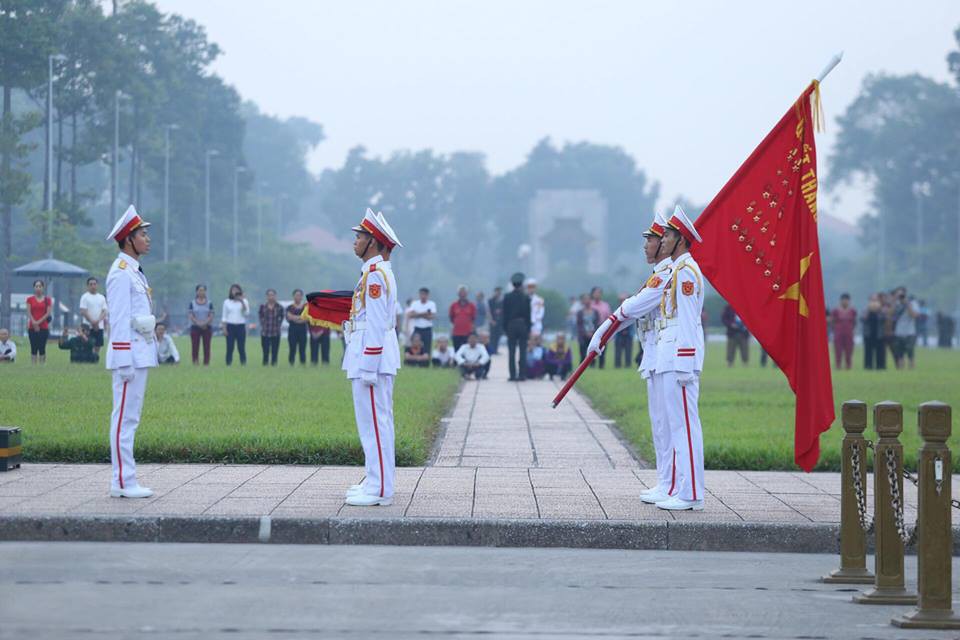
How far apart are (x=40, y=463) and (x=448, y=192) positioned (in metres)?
156

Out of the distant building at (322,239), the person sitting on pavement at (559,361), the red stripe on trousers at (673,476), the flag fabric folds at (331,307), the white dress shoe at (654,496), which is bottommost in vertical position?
the white dress shoe at (654,496)

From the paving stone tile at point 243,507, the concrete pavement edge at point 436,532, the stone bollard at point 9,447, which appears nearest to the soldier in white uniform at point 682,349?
the concrete pavement edge at point 436,532

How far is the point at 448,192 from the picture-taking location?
168500 millimetres

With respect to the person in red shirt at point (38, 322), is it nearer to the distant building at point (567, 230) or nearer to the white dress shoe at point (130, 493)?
the white dress shoe at point (130, 493)

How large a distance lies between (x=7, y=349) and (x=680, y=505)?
924 centimetres

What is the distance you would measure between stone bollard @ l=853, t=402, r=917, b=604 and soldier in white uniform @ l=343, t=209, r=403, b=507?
380 cm

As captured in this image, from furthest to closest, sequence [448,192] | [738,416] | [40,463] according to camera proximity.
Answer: [448,192] < [738,416] < [40,463]

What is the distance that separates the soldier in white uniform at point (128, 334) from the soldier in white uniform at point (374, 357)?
1.45 metres

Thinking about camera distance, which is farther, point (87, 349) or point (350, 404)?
point (87, 349)

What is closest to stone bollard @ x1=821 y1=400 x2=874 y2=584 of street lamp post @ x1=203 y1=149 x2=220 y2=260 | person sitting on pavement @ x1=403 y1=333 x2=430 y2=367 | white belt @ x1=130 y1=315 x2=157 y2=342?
white belt @ x1=130 y1=315 x2=157 y2=342

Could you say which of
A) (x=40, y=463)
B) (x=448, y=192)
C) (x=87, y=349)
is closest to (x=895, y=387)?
A: (x=87, y=349)

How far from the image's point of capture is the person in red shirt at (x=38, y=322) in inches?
744

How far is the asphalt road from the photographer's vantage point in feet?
23.7

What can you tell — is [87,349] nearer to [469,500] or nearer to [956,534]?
[469,500]
